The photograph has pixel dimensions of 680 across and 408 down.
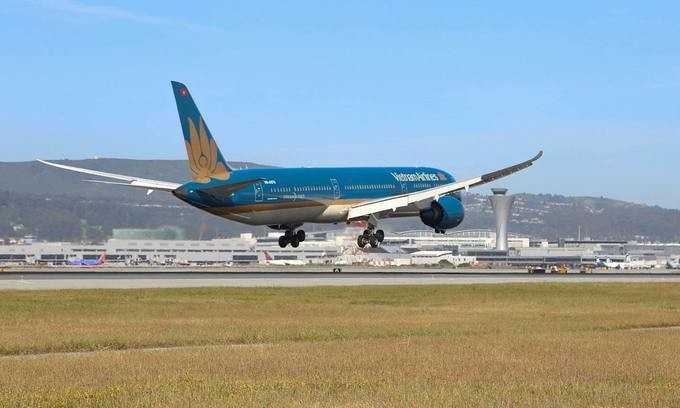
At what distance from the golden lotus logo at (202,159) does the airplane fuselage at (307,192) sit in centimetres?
60

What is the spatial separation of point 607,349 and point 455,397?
12.7 meters

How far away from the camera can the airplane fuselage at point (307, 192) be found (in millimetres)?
75438

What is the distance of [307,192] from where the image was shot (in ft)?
265

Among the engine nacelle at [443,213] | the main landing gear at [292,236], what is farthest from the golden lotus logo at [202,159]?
the engine nacelle at [443,213]

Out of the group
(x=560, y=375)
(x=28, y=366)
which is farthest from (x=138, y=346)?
(x=560, y=375)

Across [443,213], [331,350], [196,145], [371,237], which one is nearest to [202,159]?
[196,145]

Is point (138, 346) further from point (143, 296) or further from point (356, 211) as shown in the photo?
point (356, 211)

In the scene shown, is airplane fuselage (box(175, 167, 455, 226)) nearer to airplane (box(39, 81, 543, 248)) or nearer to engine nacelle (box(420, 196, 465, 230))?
airplane (box(39, 81, 543, 248))

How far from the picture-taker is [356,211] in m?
85.2

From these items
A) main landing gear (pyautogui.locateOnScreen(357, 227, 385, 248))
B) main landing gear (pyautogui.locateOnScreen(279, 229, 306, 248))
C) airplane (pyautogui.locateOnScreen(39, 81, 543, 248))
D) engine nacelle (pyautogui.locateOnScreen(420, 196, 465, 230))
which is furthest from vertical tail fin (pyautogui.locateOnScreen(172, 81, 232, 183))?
engine nacelle (pyautogui.locateOnScreen(420, 196, 465, 230))

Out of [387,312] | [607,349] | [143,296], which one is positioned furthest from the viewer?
[143,296]

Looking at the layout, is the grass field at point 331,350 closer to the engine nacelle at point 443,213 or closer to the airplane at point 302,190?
the airplane at point 302,190

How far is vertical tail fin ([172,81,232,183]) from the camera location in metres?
74.4

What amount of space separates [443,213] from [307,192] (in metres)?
10.9
